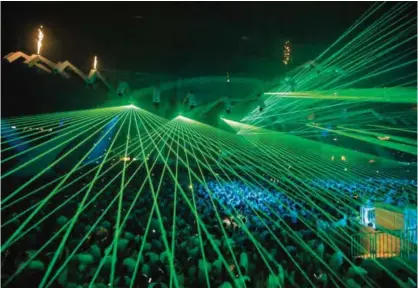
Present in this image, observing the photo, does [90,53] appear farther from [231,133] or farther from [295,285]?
[231,133]

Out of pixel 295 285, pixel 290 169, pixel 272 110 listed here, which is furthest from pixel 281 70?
pixel 295 285

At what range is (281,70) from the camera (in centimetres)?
1170

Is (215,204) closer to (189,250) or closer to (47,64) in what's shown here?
(189,250)

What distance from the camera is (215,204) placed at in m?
7.96

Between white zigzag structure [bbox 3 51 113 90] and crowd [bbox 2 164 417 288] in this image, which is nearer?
crowd [bbox 2 164 417 288]

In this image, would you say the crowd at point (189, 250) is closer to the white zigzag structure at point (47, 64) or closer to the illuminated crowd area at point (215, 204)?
the illuminated crowd area at point (215, 204)

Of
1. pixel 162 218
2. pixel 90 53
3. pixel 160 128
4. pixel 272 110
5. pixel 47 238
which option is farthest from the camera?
pixel 160 128

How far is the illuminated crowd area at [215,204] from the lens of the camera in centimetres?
374

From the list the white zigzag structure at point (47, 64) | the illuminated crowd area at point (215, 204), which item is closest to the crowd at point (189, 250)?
the illuminated crowd area at point (215, 204)

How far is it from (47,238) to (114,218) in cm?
129

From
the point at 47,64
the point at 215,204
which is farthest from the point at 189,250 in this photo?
the point at 47,64

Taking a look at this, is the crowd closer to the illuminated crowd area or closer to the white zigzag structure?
the illuminated crowd area

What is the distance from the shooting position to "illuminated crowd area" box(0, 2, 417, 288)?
12.3ft

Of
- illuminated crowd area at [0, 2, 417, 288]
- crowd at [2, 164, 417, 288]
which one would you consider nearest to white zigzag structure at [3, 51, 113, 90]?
illuminated crowd area at [0, 2, 417, 288]
